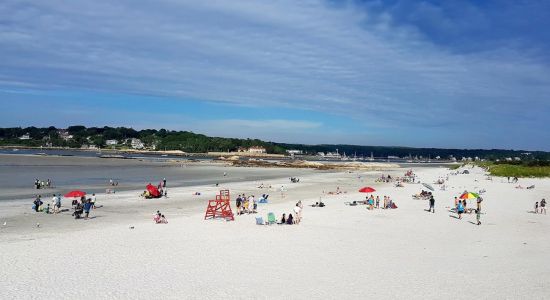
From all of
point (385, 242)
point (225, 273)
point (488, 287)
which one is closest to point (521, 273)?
point (488, 287)

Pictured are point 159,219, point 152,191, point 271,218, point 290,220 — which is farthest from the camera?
point 152,191

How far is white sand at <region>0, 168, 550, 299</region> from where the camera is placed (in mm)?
11430

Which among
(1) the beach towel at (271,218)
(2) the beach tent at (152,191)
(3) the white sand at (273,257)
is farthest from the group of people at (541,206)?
(2) the beach tent at (152,191)

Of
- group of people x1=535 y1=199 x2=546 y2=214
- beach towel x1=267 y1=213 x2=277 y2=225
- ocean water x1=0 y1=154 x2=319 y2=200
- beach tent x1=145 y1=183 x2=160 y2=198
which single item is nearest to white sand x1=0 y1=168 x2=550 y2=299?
beach towel x1=267 y1=213 x2=277 y2=225

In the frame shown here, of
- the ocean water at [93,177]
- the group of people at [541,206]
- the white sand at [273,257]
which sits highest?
the group of people at [541,206]

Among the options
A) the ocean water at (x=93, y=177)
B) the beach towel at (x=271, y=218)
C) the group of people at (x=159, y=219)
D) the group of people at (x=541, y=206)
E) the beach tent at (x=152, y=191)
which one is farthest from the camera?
the ocean water at (x=93, y=177)

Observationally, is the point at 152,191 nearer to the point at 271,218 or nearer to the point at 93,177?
the point at 271,218

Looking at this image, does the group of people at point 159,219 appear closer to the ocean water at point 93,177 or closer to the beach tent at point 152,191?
the beach tent at point 152,191

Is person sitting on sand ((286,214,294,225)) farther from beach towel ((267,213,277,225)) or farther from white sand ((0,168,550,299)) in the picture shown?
beach towel ((267,213,277,225))

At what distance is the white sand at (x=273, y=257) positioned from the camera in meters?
11.4

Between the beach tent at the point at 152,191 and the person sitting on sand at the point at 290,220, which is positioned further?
the beach tent at the point at 152,191

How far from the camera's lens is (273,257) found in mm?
Result: 14883

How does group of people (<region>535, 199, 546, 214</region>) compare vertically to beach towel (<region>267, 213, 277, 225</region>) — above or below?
above

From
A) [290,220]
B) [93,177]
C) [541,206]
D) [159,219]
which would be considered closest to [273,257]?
[290,220]
